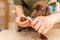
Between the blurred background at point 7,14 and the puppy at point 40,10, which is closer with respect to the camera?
the puppy at point 40,10

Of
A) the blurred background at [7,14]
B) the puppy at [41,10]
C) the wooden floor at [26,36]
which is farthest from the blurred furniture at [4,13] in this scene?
the puppy at [41,10]

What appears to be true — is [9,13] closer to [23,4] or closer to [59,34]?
[23,4]

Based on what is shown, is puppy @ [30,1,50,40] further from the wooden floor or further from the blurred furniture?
the blurred furniture

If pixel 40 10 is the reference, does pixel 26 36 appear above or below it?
below

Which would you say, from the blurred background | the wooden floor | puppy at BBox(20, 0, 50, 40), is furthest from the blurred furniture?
puppy at BBox(20, 0, 50, 40)

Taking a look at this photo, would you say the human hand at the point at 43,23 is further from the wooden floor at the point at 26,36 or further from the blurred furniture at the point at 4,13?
the blurred furniture at the point at 4,13

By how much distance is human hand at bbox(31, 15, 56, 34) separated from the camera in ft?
2.25

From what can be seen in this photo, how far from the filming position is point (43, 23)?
2.31 ft

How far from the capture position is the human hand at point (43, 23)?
685 millimetres

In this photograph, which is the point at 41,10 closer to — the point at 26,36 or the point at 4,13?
the point at 26,36

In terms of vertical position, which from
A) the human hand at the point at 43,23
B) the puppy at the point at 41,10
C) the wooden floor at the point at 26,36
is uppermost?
the puppy at the point at 41,10

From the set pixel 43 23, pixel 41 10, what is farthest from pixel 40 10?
pixel 43 23

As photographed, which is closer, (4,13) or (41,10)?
(41,10)

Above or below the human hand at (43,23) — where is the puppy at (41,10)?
above
